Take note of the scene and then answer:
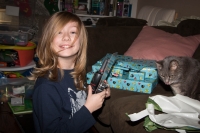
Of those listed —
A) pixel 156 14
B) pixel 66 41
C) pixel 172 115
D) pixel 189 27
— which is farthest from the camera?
pixel 156 14

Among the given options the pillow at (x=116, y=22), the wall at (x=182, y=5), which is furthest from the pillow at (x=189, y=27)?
the pillow at (x=116, y=22)

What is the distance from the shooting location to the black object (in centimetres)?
87

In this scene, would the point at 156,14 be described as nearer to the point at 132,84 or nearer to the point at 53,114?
the point at 132,84

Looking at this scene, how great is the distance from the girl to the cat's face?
0.53 metres

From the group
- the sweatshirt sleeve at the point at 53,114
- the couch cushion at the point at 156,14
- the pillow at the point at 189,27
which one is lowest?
the sweatshirt sleeve at the point at 53,114

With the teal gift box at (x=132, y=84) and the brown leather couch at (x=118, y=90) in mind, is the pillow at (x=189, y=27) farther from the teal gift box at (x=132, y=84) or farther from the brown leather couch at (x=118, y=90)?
the teal gift box at (x=132, y=84)

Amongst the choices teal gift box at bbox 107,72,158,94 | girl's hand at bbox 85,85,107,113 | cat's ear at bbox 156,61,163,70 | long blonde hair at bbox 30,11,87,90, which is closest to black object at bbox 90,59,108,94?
girl's hand at bbox 85,85,107,113

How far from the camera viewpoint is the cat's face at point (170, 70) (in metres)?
1.22

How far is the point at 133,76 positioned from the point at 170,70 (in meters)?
0.25

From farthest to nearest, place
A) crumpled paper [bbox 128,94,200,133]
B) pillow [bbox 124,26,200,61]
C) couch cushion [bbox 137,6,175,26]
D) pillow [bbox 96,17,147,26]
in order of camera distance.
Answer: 1. couch cushion [bbox 137,6,175,26]
2. pillow [bbox 96,17,147,26]
3. pillow [bbox 124,26,200,61]
4. crumpled paper [bbox 128,94,200,133]

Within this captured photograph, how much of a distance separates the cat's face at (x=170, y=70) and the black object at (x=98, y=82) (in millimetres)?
520

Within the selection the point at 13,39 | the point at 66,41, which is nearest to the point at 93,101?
the point at 66,41

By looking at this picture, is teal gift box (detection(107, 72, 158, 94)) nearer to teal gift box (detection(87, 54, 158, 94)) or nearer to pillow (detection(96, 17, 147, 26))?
teal gift box (detection(87, 54, 158, 94))

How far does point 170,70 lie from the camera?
4.14 ft
